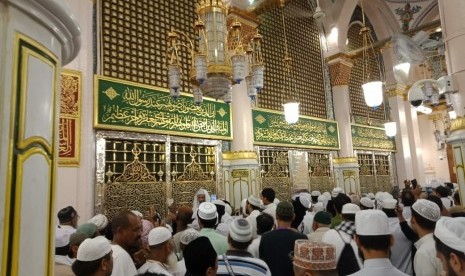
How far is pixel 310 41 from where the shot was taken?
9.37 metres

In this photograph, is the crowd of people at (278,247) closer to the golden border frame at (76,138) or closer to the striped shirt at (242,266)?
the striped shirt at (242,266)

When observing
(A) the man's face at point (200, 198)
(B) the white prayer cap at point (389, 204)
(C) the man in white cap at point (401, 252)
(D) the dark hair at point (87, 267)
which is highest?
(A) the man's face at point (200, 198)

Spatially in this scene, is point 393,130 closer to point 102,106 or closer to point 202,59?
point 202,59

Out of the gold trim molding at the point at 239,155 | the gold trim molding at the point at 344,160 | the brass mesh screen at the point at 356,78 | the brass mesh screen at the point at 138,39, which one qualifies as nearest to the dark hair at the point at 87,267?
the brass mesh screen at the point at 138,39

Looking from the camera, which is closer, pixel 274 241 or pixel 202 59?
pixel 274 241

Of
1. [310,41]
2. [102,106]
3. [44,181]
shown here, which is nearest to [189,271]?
[44,181]

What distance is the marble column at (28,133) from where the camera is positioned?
824 millimetres

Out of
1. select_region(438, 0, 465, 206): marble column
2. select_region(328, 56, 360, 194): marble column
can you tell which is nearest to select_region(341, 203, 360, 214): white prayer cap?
select_region(438, 0, 465, 206): marble column

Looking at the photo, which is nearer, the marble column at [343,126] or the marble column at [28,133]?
the marble column at [28,133]

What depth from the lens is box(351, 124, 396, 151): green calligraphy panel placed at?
32.6 ft

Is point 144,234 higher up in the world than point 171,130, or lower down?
lower down

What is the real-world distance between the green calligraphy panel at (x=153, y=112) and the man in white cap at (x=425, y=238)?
414 cm

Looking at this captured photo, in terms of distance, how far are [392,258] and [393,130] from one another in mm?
5567

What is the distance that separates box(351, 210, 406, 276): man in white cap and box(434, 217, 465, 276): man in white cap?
0.22 meters
